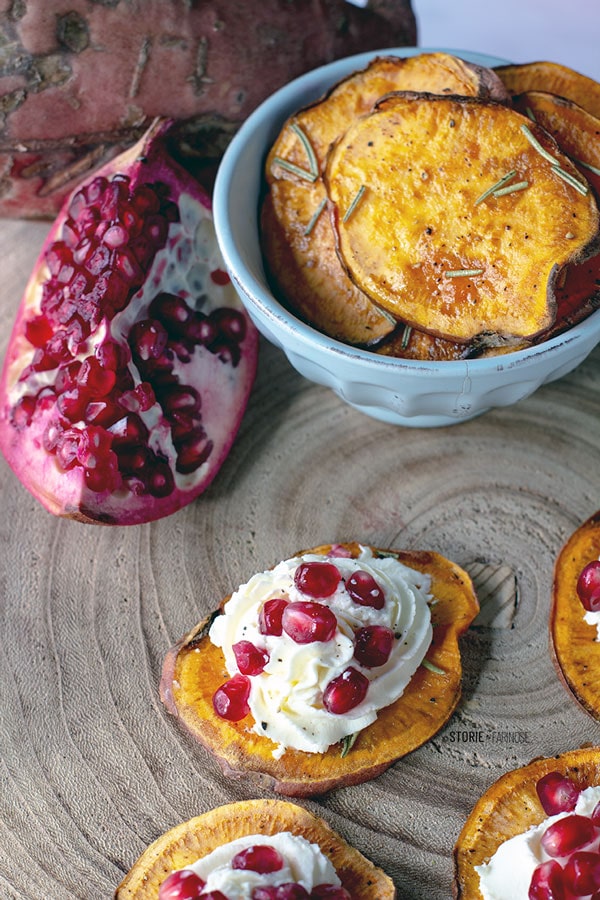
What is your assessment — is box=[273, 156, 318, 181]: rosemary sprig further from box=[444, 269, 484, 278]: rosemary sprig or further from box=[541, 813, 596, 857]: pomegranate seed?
box=[541, 813, 596, 857]: pomegranate seed

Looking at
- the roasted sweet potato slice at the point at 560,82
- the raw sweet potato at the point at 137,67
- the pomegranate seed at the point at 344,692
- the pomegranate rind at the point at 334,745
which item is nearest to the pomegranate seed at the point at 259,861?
the pomegranate rind at the point at 334,745

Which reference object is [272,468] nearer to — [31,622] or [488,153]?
[31,622]

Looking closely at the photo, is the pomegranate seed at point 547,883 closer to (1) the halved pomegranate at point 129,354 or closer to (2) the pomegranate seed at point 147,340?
(1) the halved pomegranate at point 129,354

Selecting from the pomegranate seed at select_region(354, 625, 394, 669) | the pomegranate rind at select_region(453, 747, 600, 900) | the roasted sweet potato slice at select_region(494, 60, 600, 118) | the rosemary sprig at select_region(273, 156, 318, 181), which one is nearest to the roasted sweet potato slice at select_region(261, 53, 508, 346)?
the rosemary sprig at select_region(273, 156, 318, 181)

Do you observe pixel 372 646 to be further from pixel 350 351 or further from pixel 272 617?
pixel 350 351

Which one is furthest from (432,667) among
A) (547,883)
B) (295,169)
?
(295,169)
